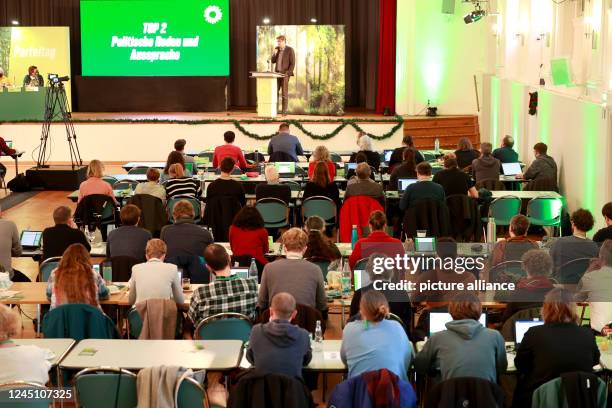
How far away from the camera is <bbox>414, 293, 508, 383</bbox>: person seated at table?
618 centimetres

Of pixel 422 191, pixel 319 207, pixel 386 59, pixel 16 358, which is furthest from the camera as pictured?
pixel 386 59

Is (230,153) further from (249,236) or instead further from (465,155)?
(249,236)

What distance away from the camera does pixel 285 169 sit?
47.6 ft

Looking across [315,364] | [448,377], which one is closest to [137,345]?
[315,364]

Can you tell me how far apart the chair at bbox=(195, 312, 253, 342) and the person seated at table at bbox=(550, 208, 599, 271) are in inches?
129

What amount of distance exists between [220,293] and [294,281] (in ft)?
1.91

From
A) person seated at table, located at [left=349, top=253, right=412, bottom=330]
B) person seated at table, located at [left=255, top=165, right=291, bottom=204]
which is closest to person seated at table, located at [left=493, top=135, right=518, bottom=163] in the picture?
person seated at table, located at [left=255, top=165, right=291, bottom=204]

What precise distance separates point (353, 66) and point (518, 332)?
18670mm

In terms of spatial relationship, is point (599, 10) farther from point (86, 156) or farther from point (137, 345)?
point (86, 156)

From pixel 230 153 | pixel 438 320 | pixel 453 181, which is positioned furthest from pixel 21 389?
pixel 230 153

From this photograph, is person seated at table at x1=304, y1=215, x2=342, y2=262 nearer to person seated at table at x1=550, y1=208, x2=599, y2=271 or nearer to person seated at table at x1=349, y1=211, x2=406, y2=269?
person seated at table at x1=349, y1=211, x2=406, y2=269

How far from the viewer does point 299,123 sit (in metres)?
21.6

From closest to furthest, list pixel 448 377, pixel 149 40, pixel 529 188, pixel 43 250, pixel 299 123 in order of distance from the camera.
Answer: pixel 448 377 → pixel 43 250 → pixel 529 188 → pixel 299 123 → pixel 149 40

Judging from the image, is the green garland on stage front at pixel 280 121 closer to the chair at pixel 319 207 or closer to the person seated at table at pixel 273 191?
the person seated at table at pixel 273 191
